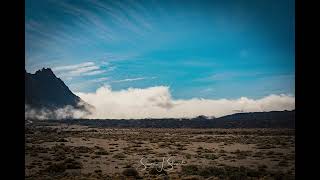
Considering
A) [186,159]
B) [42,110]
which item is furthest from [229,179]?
[42,110]

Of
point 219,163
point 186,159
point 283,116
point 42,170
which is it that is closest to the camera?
point 42,170

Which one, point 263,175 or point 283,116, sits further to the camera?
point 283,116

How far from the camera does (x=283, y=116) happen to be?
490 feet
